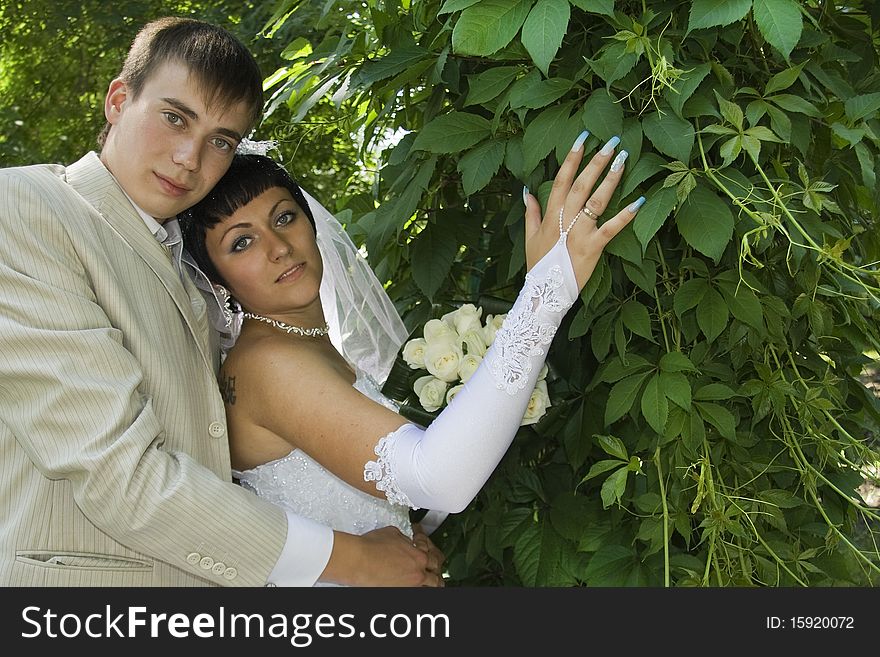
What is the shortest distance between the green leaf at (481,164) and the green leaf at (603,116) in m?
0.18

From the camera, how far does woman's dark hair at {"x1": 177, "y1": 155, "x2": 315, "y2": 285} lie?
2021 mm

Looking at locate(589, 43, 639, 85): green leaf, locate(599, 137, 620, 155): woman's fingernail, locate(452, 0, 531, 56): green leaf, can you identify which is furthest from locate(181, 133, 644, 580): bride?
locate(452, 0, 531, 56): green leaf

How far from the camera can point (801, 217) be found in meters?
1.46

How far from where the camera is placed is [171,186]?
1.83 meters

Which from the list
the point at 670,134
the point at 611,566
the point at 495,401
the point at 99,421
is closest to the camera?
the point at 670,134

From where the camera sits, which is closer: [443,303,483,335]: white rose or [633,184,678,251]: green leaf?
[633,184,678,251]: green leaf

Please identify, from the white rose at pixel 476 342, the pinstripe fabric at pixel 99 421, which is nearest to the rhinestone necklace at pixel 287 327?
the pinstripe fabric at pixel 99 421

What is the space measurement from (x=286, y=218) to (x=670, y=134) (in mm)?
990

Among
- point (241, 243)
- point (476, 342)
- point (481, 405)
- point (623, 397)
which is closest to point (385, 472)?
point (481, 405)

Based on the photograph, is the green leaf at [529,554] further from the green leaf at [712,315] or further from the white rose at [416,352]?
the green leaf at [712,315]

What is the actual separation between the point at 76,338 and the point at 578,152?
841 mm

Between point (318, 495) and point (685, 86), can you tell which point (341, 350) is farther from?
point (685, 86)

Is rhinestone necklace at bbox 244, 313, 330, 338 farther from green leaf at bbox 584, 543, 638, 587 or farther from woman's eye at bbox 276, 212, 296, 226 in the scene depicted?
green leaf at bbox 584, 543, 638, 587

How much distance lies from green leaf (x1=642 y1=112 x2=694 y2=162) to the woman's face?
92cm
